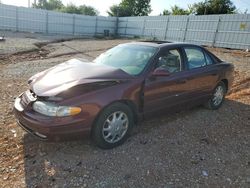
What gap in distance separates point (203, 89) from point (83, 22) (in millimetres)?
26033

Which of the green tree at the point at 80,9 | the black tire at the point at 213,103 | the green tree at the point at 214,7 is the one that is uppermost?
the green tree at the point at 214,7

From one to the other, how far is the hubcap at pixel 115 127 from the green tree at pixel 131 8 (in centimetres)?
3993

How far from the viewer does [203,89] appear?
507cm

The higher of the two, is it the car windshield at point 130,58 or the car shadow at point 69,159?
the car windshield at point 130,58

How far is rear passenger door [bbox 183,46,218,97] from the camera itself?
4697 millimetres

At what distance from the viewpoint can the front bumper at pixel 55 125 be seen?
311 centimetres

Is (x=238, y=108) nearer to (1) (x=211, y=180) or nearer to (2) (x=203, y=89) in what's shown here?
(2) (x=203, y=89)

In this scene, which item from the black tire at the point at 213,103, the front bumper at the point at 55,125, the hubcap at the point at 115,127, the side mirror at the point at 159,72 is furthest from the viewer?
Result: the black tire at the point at 213,103

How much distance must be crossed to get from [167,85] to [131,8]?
44016 mm

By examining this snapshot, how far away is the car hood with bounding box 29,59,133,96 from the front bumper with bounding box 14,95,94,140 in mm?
318

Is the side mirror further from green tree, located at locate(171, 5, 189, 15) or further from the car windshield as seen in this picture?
green tree, located at locate(171, 5, 189, 15)

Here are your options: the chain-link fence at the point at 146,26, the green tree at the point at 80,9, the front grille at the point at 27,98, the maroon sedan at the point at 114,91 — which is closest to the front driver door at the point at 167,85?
the maroon sedan at the point at 114,91

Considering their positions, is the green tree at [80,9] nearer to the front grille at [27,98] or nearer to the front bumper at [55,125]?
the front grille at [27,98]

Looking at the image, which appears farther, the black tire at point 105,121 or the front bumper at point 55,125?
the black tire at point 105,121
